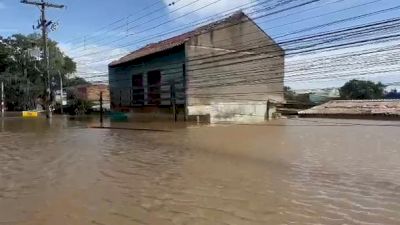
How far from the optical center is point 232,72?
2767 centimetres

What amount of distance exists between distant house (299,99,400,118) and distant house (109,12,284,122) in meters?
3.22

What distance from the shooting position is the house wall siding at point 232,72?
26250 mm

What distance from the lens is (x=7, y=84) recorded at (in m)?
52.7

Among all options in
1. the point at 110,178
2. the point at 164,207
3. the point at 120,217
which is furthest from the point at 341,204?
the point at 110,178

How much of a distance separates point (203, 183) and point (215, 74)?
1901 cm

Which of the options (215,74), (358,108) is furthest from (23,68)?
(358,108)

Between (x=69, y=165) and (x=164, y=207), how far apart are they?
4847 mm

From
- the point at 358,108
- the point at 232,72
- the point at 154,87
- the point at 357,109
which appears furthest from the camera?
the point at 154,87

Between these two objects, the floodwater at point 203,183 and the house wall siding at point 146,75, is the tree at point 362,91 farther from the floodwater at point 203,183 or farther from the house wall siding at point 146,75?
the floodwater at point 203,183

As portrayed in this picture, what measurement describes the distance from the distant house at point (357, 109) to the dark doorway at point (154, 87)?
8.95 m

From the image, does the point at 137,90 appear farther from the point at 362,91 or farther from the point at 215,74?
the point at 362,91

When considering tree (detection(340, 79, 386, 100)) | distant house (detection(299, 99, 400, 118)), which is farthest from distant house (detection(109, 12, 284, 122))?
tree (detection(340, 79, 386, 100))

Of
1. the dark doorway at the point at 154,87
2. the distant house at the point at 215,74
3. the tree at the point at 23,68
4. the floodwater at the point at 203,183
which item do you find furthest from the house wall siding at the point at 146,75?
the tree at the point at 23,68

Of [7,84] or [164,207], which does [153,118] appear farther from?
[7,84]
